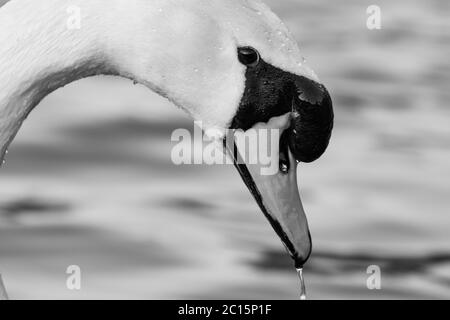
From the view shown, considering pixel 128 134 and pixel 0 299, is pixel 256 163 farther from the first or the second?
pixel 128 134

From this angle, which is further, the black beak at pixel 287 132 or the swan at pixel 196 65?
the black beak at pixel 287 132

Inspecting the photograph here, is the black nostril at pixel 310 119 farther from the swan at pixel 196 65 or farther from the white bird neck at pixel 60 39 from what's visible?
the white bird neck at pixel 60 39

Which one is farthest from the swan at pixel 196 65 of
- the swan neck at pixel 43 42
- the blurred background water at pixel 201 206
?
the blurred background water at pixel 201 206

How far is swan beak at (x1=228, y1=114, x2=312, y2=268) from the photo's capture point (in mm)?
4000

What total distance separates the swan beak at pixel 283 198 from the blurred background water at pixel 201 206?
2639mm

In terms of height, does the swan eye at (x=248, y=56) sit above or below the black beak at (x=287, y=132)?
above

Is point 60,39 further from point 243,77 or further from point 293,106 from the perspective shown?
point 293,106

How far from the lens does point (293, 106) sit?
12.9ft

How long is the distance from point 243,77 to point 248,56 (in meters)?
0.09

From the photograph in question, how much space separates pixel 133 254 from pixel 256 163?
10.7ft

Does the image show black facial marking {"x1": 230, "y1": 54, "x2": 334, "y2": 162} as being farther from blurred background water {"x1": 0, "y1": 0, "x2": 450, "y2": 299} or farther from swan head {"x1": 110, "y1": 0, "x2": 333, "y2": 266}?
blurred background water {"x1": 0, "y1": 0, "x2": 450, "y2": 299}

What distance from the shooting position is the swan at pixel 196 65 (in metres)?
3.61

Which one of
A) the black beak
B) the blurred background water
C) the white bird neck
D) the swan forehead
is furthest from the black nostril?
the blurred background water

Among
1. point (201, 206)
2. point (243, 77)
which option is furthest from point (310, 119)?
point (201, 206)
